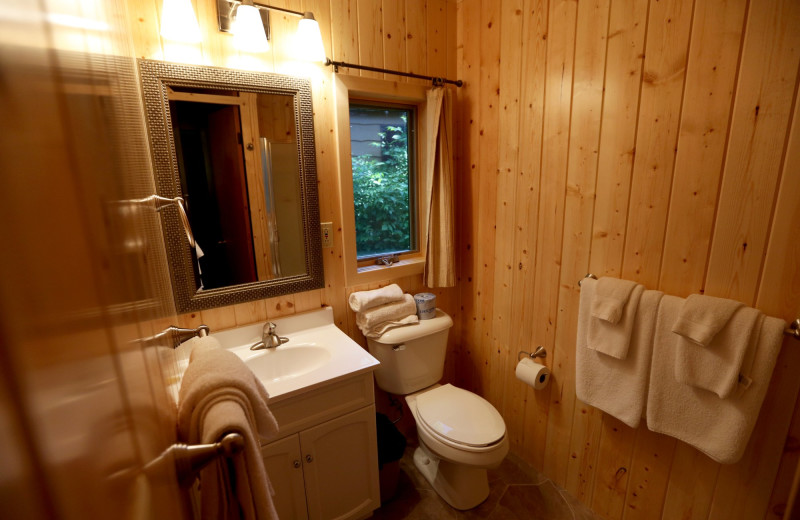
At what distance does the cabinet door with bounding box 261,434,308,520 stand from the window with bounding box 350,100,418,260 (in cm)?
94

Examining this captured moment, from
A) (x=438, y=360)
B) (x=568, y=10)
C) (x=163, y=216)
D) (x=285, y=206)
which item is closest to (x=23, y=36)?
(x=163, y=216)

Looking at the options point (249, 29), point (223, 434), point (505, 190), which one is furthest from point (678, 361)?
point (249, 29)

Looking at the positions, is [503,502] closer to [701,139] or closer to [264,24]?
[701,139]

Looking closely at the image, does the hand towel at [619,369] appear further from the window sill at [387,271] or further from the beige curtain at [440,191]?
the window sill at [387,271]

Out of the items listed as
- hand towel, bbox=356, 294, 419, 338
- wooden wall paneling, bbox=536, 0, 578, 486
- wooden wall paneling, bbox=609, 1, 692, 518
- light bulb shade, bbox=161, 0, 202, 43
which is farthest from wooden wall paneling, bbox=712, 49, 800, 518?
light bulb shade, bbox=161, 0, 202, 43

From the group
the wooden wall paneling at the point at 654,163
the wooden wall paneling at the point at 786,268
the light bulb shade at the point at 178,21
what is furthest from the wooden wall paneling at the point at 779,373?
the light bulb shade at the point at 178,21

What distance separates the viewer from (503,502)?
176 centimetres

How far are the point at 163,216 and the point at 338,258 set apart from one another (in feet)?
2.44

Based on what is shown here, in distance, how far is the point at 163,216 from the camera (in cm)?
137

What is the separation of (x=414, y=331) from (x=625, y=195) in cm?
107

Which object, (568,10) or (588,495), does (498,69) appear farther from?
(588,495)

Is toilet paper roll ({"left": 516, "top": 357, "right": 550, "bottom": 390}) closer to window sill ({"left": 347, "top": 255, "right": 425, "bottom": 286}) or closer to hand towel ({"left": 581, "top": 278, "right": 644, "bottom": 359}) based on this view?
hand towel ({"left": 581, "top": 278, "right": 644, "bottom": 359})

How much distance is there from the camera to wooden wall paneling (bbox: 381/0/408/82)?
5.88 ft

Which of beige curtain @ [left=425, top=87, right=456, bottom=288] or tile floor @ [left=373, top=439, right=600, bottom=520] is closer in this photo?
tile floor @ [left=373, top=439, right=600, bottom=520]
